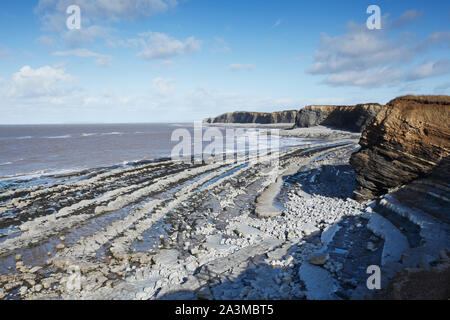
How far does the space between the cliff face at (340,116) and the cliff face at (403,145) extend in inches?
1843

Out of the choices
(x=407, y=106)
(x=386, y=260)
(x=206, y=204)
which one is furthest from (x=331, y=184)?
(x=386, y=260)

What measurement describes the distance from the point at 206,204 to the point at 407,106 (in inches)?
476

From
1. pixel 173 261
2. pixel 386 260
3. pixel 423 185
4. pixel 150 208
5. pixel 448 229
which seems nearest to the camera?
pixel 386 260

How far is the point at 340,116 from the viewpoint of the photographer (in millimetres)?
77750

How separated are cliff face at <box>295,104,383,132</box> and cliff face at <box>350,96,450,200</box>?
4682 cm

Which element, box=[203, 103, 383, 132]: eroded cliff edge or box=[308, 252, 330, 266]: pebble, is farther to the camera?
box=[203, 103, 383, 132]: eroded cliff edge

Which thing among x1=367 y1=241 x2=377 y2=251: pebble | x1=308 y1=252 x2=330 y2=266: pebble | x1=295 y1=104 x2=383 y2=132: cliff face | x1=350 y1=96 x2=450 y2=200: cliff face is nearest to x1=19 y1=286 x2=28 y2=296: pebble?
x1=308 y1=252 x2=330 y2=266: pebble

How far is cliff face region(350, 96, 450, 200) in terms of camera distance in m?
10.6

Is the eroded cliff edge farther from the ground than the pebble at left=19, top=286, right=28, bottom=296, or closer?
farther from the ground

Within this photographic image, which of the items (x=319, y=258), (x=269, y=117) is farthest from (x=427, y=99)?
(x=269, y=117)

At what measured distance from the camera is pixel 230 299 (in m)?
6.26

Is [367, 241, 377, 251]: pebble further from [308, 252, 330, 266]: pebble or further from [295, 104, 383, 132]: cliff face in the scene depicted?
[295, 104, 383, 132]: cliff face

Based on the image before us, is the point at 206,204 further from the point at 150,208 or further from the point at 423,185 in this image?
the point at 423,185

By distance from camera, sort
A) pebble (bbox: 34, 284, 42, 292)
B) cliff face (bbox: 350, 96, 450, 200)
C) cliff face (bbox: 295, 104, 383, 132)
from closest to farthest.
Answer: pebble (bbox: 34, 284, 42, 292) < cliff face (bbox: 350, 96, 450, 200) < cliff face (bbox: 295, 104, 383, 132)
